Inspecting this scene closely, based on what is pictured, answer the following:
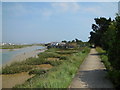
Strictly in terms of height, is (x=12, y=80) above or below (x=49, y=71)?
below

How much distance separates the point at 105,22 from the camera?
39.1m

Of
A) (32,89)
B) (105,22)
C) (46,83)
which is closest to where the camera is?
(32,89)

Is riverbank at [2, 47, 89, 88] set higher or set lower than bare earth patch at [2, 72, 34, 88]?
higher

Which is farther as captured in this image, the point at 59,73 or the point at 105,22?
the point at 105,22

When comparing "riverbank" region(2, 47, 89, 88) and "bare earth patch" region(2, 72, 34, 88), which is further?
"bare earth patch" region(2, 72, 34, 88)

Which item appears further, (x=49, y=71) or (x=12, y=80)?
(x=12, y=80)

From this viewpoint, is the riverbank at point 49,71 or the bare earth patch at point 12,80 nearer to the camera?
the riverbank at point 49,71

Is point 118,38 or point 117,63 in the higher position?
point 118,38

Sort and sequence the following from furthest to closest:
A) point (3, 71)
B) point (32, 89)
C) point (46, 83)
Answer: point (3, 71)
point (46, 83)
point (32, 89)

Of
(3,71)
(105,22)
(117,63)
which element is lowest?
(3,71)

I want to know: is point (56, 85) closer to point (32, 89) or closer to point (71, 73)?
point (32, 89)

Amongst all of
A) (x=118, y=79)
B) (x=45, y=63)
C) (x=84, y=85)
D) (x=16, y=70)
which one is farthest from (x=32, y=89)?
(x=45, y=63)

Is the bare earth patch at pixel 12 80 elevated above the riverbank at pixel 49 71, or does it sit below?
below

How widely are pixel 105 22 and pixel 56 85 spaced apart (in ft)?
105
